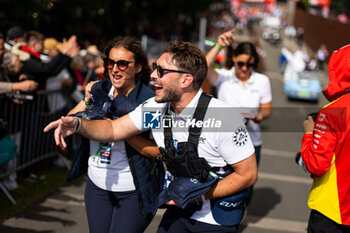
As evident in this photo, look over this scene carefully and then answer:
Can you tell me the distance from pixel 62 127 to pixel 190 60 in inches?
35.0

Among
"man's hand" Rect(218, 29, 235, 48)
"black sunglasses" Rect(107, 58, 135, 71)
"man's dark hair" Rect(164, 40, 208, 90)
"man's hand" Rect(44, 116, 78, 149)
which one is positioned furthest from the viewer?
"man's hand" Rect(218, 29, 235, 48)

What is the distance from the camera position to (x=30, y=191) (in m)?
5.60

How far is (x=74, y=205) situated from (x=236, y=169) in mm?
3388

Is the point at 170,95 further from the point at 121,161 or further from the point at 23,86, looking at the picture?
the point at 23,86

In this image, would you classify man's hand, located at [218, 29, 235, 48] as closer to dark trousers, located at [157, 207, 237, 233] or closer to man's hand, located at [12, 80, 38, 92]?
dark trousers, located at [157, 207, 237, 233]

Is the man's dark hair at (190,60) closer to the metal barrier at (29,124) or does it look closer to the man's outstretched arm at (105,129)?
the man's outstretched arm at (105,129)

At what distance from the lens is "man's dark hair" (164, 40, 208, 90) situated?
8.40 ft

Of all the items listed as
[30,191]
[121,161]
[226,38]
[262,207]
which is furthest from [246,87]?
[30,191]

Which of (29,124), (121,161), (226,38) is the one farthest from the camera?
(29,124)

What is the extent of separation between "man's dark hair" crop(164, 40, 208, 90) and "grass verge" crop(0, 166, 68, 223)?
3.30 m

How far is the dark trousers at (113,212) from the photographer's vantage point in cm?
292

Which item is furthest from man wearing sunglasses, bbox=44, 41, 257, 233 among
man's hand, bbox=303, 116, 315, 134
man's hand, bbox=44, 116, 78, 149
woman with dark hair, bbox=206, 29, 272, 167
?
woman with dark hair, bbox=206, 29, 272, 167

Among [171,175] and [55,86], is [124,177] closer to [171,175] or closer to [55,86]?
[171,175]

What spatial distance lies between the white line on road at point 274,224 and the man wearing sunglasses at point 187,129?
2.49m
